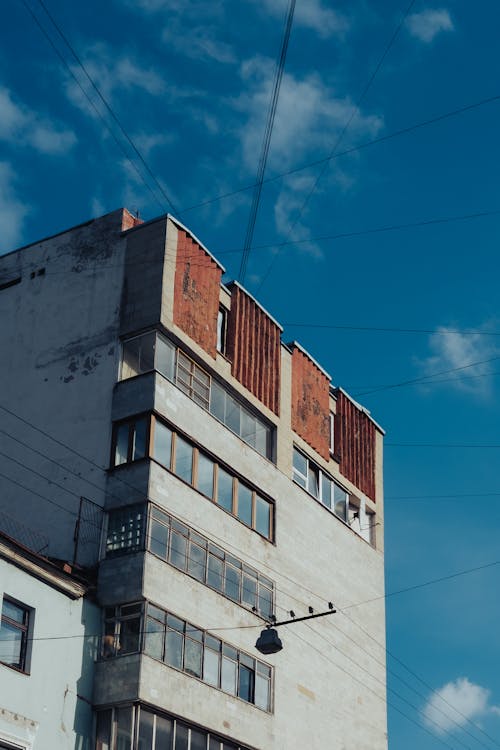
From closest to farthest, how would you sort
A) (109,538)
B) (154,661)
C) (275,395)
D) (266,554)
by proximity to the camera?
(154,661), (109,538), (266,554), (275,395)

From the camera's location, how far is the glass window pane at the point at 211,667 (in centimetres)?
4119

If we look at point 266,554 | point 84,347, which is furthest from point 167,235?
point 266,554

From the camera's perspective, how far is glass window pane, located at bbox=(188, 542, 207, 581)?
42188 mm

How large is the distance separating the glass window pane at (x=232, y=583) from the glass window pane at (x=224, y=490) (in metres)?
2.27

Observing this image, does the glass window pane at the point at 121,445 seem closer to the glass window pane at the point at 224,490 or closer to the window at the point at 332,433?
the glass window pane at the point at 224,490

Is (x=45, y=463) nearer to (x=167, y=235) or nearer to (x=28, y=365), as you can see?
(x=28, y=365)

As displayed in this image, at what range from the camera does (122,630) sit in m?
39.1

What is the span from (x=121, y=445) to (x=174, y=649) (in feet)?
23.8

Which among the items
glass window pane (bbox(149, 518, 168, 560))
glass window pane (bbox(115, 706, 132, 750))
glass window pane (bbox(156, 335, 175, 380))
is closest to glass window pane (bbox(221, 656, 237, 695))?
glass window pane (bbox(149, 518, 168, 560))

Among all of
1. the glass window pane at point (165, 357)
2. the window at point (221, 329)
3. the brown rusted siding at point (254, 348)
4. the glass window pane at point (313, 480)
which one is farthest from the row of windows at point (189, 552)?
the window at point (221, 329)

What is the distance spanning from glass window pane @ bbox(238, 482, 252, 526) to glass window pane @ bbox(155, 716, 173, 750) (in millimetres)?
9426

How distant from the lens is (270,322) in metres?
51.2

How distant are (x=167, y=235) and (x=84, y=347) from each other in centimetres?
513

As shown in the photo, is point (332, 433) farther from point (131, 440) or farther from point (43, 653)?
point (43, 653)
